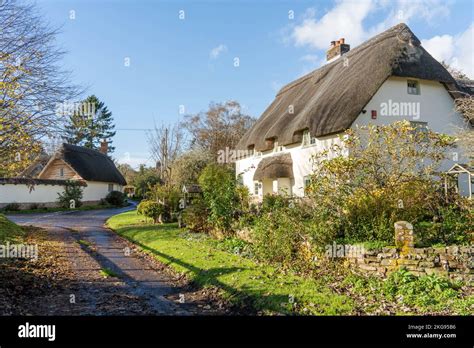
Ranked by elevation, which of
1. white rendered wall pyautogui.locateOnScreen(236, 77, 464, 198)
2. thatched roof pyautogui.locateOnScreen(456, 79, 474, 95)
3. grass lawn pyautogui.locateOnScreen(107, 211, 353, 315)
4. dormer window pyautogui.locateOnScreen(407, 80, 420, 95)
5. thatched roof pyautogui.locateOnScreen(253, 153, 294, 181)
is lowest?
grass lawn pyautogui.locateOnScreen(107, 211, 353, 315)

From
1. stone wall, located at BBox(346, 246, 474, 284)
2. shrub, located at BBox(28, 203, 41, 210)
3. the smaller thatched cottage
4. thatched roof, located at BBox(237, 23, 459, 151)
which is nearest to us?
stone wall, located at BBox(346, 246, 474, 284)

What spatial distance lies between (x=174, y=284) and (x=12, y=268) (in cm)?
384

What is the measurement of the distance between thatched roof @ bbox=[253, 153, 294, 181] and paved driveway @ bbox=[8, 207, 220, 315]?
28.0ft

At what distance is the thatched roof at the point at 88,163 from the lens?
33.0 m

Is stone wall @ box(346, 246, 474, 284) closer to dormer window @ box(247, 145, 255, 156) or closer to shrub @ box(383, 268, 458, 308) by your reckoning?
shrub @ box(383, 268, 458, 308)

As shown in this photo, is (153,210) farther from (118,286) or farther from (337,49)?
(337,49)

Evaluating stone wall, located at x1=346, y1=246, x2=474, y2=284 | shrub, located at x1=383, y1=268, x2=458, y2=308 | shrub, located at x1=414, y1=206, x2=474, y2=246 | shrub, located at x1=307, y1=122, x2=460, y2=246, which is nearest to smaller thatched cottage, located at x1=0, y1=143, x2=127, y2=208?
shrub, located at x1=307, y1=122, x2=460, y2=246

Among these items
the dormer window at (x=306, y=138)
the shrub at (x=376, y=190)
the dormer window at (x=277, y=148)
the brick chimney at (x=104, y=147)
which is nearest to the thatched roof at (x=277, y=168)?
the dormer window at (x=277, y=148)

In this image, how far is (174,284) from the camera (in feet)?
27.2

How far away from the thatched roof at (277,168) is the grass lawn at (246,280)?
671 centimetres

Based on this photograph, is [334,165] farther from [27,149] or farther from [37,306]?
[27,149]

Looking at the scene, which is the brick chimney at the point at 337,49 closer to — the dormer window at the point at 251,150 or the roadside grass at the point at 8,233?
the dormer window at the point at 251,150

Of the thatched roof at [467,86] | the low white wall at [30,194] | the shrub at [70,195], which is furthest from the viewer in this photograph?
the shrub at [70,195]

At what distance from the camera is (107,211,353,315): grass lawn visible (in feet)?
19.9
